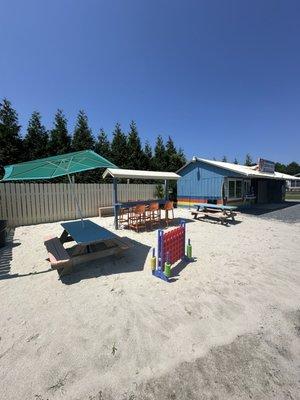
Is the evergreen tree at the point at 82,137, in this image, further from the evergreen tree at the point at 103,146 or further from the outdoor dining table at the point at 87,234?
the outdoor dining table at the point at 87,234

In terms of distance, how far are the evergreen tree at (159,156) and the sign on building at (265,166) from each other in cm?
1035

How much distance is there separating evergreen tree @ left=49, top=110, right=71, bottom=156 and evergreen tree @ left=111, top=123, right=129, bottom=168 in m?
4.47

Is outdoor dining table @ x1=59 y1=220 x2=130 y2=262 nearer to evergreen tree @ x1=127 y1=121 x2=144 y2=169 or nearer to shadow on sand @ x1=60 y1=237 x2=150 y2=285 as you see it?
shadow on sand @ x1=60 y1=237 x2=150 y2=285

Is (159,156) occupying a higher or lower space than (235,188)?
higher

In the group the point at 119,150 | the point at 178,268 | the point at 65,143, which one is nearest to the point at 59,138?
the point at 65,143

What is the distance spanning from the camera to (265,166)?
18188 millimetres

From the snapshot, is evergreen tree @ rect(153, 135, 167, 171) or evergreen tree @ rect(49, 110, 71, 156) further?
evergreen tree @ rect(153, 135, 167, 171)

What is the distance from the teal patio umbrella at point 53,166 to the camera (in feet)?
15.5

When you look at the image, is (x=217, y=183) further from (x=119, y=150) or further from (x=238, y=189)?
(x=119, y=150)

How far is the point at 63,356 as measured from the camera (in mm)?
2432

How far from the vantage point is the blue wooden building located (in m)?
14.0

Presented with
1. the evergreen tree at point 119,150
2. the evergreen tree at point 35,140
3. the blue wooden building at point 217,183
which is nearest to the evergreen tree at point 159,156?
the evergreen tree at point 119,150

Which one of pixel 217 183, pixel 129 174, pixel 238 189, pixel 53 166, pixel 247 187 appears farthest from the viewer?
pixel 247 187

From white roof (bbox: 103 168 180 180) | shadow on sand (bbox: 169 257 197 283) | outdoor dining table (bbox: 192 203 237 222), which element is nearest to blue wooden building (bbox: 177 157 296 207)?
outdoor dining table (bbox: 192 203 237 222)
